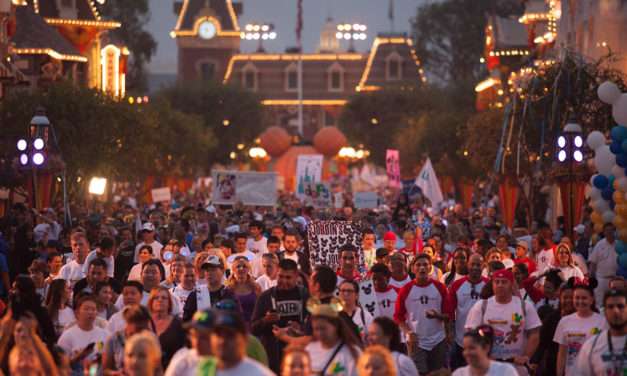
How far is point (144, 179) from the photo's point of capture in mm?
63094

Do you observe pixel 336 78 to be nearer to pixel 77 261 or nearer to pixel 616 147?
pixel 616 147

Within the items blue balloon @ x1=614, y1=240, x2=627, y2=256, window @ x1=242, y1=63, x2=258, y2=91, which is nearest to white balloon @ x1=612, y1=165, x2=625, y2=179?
blue balloon @ x1=614, y1=240, x2=627, y2=256

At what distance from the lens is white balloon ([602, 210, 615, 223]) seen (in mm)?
23211

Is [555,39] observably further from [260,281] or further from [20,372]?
[20,372]

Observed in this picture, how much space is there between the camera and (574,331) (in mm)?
12531

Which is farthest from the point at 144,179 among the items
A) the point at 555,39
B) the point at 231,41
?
the point at 231,41

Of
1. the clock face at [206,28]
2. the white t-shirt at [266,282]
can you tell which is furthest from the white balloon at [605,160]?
the clock face at [206,28]

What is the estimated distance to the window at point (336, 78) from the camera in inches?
5007

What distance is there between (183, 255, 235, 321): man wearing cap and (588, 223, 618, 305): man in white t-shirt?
761cm

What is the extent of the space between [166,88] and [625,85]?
212 feet

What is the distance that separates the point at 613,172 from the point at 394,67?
3807 inches

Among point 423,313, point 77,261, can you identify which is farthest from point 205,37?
point 423,313

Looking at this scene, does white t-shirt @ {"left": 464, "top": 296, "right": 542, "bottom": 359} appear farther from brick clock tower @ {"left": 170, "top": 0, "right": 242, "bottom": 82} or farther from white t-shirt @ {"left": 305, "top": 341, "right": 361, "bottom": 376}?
brick clock tower @ {"left": 170, "top": 0, "right": 242, "bottom": 82}

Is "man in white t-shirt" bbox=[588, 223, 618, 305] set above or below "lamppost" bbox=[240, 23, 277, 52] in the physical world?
below
